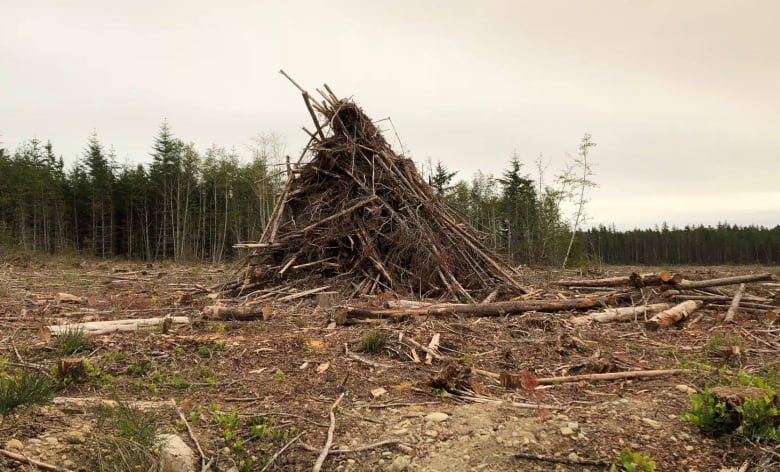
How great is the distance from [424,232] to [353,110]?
3261mm

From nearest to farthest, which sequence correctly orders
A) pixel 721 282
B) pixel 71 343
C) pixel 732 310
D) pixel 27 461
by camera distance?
pixel 27 461
pixel 71 343
pixel 732 310
pixel 721 282

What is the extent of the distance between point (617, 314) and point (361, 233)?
4905 mm

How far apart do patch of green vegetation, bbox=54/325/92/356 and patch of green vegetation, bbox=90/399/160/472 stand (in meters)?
2.43

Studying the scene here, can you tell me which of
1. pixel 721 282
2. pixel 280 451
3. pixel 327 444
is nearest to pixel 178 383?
pixel 280 451

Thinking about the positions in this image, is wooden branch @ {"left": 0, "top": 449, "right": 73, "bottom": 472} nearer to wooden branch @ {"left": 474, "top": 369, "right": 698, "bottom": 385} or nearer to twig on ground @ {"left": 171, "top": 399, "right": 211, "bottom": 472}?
twig on ground @ {"left": 171, "top": 399, "right": 211, "bottom": 472}

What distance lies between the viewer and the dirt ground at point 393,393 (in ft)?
9.80

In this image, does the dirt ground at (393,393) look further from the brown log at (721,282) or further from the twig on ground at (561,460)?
the brown log at (721,282)

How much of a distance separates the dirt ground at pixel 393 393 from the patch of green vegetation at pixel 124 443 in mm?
93

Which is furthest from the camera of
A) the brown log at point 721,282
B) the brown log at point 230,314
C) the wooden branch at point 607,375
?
the brown log at point 721,282

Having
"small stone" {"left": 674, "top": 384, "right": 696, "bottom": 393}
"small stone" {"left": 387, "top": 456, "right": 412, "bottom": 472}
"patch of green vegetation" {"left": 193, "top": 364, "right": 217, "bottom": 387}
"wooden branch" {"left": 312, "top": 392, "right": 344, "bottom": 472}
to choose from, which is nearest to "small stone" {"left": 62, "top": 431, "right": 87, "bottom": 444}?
"patch of green vegetation" {"left": 193, "top": 364, "right": 217, "bottom": 387}

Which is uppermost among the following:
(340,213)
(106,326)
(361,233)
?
(340,213)

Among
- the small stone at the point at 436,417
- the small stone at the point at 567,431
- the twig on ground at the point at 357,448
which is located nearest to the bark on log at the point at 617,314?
the small stone at the point at 567,431

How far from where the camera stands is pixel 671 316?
6.93 metres

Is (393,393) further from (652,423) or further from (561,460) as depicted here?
(652,423)
